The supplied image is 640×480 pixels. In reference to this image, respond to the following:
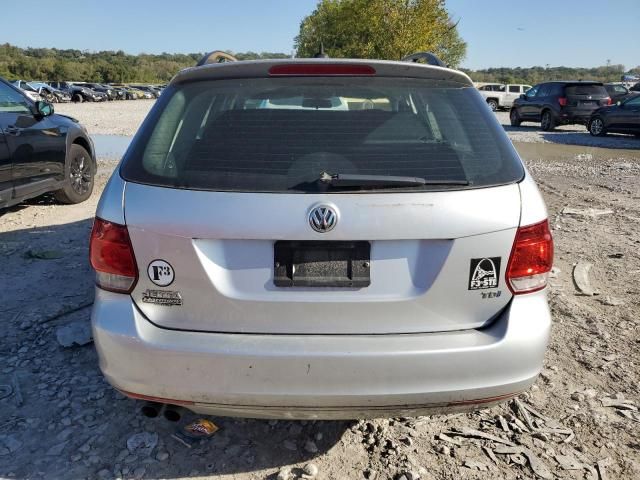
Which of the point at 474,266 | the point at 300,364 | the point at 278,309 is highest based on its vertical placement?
the point at 474,266

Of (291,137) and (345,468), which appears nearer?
(291,137)

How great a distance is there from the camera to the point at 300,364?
2.05 metres

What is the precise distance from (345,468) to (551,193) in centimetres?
728

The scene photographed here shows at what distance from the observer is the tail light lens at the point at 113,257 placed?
83.7 inches

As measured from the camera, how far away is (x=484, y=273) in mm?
2113

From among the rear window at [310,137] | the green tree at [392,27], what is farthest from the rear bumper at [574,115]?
the rear window at [310,137]

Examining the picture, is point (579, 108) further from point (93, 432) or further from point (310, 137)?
point (93, 432)

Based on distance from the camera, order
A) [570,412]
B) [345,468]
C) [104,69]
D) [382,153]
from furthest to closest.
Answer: [104,69] → [570,412] → [345,468] → [382,153]

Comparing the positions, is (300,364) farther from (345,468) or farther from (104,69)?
(104,69)

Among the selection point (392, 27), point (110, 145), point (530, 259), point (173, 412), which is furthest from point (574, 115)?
point (173, 412)

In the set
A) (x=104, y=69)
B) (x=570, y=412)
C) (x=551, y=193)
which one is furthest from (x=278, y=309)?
(x=104, y=69)

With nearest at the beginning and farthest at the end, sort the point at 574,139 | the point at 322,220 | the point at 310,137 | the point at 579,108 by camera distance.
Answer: the point at 322,220 < the point at 310,137 < the point at 574,139 < the point at 579,108

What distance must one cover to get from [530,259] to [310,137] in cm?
101

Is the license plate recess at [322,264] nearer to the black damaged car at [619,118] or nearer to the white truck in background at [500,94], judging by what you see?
the black damaged car at [619,118]
